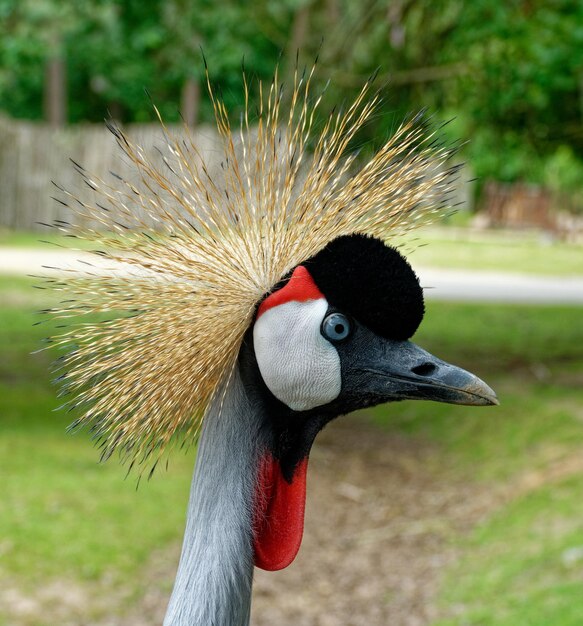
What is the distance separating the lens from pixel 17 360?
6660 millimetres

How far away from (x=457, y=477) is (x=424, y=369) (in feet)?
11.4

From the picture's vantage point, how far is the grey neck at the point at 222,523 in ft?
4.65

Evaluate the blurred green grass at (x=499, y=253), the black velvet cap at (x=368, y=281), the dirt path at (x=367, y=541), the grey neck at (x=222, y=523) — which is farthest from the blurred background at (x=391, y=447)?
the blurred green grass at (x=499, y=253)

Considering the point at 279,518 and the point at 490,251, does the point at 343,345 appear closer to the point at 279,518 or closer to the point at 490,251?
the point at 279,518

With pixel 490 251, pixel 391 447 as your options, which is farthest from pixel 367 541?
pixel 490 251

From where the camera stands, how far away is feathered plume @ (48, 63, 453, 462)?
1.48 m

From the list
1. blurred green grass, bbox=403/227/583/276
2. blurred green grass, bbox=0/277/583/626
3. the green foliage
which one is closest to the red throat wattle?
blurred green grass, bbox=0/277/583/626

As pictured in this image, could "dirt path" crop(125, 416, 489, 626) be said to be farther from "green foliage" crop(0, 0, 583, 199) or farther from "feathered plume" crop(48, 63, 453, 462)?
"feathered plume" crop(48, 63, 453, 462)

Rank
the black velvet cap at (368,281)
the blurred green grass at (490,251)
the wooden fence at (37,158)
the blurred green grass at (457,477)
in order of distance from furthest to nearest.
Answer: the wooden fence at (37,158), the blurred green grass at (490,251), the blurred green grass at (457,477), the black velvet cap at (368,281)

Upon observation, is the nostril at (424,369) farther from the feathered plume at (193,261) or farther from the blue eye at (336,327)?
the feathered plume at (193,261)

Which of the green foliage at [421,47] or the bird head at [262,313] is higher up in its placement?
the green foliage at [421,47]

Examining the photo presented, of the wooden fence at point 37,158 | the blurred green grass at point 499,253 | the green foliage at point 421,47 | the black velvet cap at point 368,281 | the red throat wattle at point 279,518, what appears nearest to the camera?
the black velvet cap at point 368,281

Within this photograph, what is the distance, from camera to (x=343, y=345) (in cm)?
145

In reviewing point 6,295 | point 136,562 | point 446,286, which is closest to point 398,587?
point 136,562
